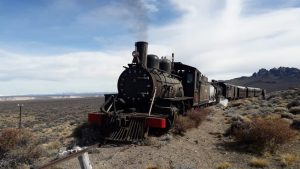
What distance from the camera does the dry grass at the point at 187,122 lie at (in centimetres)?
1621

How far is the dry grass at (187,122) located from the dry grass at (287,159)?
17.8 ft

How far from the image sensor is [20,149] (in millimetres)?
12109

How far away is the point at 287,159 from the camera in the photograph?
37.0 ft

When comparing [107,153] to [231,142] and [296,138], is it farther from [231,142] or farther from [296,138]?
[296,138]

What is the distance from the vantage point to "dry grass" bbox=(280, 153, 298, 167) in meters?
11.0

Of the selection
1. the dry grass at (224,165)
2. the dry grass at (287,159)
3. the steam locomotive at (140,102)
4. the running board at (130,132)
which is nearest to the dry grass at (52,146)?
the steam locomotive at (140,102)

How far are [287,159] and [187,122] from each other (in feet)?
20.9

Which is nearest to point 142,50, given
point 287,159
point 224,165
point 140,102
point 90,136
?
point 140,102

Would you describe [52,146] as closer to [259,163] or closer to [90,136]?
[90,136]

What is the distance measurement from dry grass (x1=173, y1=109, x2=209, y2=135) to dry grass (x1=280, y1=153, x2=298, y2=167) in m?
5.42

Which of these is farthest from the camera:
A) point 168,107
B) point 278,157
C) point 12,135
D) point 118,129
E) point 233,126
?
point 233,126

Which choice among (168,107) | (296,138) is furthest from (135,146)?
(296,138)

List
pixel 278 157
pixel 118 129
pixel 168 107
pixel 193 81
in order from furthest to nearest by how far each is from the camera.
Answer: pixel 193 81 → pixel 168 107 → pixel 118 129 → pixel 278 157

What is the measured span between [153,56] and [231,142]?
575 cm
